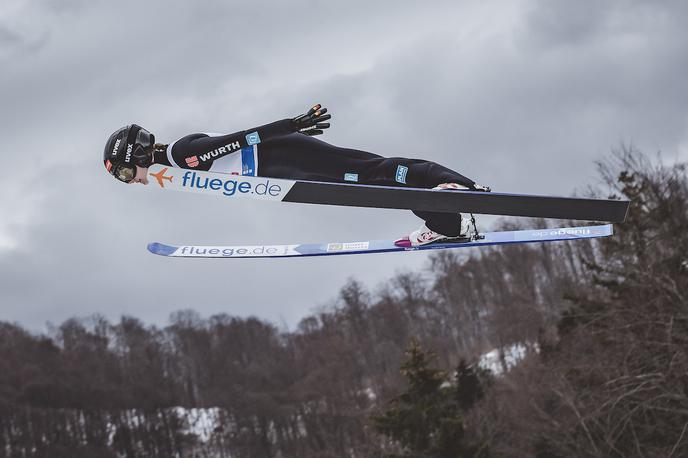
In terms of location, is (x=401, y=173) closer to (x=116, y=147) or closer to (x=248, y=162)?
(x=248, y=162)

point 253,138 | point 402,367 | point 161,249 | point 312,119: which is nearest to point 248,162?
point 253,138

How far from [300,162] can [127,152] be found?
1.67 metres

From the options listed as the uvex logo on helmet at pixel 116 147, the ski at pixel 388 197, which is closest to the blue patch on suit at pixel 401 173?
the ski at pixel 388 197

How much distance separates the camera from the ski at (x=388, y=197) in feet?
20.8

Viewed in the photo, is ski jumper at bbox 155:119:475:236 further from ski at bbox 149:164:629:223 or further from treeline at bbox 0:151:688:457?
treeline at bbox 0:151:688:457

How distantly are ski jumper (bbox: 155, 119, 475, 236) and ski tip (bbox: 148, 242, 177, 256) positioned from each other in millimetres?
2423

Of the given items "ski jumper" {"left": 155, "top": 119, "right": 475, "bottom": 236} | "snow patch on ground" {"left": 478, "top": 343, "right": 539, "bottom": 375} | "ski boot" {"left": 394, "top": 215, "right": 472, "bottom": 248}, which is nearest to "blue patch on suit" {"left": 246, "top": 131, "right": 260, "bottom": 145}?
"ski jumper" {"left": 155, "top": 119, "right": 475, "bottom": 236}

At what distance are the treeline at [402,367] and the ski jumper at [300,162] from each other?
10.8 meters

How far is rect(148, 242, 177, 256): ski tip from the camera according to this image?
9.40m

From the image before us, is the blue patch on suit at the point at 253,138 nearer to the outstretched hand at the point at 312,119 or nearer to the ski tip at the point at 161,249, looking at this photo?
the outstretched hand at the point at 312,119

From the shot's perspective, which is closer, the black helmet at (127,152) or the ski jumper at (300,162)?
the ski jumper at (300,162)

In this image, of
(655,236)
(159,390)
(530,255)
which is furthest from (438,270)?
(655,236)

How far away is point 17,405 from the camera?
54281 mm

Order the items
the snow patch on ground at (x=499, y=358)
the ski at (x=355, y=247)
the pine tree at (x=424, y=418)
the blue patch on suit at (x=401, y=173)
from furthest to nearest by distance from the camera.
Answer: the snow patch on ground at (x=499, y=358) → the pine tree at (x=424, y=418) → the ski at (x=355, y=247) → the blue patch on suit at (x=401, y=173)
